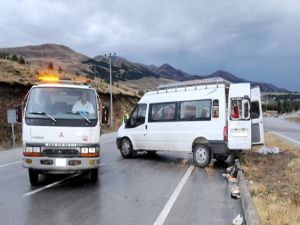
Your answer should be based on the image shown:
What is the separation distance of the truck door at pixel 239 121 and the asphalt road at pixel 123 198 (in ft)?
3.21

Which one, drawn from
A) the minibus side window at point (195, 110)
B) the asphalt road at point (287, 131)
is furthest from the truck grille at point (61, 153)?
the asphalt road at point (287, 131)

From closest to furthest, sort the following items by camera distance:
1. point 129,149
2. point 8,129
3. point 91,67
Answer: point 129,149
point 8,129
point 91,67

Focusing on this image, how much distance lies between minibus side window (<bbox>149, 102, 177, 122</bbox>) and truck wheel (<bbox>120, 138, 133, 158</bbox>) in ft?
4.65

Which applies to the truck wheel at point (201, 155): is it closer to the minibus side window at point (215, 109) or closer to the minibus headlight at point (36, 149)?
the minibus side window at point (215, 109)

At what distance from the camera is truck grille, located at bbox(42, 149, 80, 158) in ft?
31.7

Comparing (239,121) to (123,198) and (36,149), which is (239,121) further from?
(36,149)

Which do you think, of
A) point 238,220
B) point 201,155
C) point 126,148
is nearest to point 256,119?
point 201,155

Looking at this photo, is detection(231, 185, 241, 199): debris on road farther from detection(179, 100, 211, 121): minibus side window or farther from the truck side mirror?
the truck side mirror

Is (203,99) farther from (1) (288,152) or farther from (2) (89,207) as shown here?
(2) (89,207)

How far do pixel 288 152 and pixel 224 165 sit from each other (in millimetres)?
3760

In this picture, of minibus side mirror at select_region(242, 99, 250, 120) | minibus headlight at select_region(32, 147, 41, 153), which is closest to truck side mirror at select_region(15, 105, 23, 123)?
minibus headlight at select_region(32, 147, 41, 153)

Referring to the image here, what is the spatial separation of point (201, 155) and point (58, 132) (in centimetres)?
548

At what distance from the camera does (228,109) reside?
1323 centimetres

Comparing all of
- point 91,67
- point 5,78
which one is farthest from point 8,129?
point 91,67
